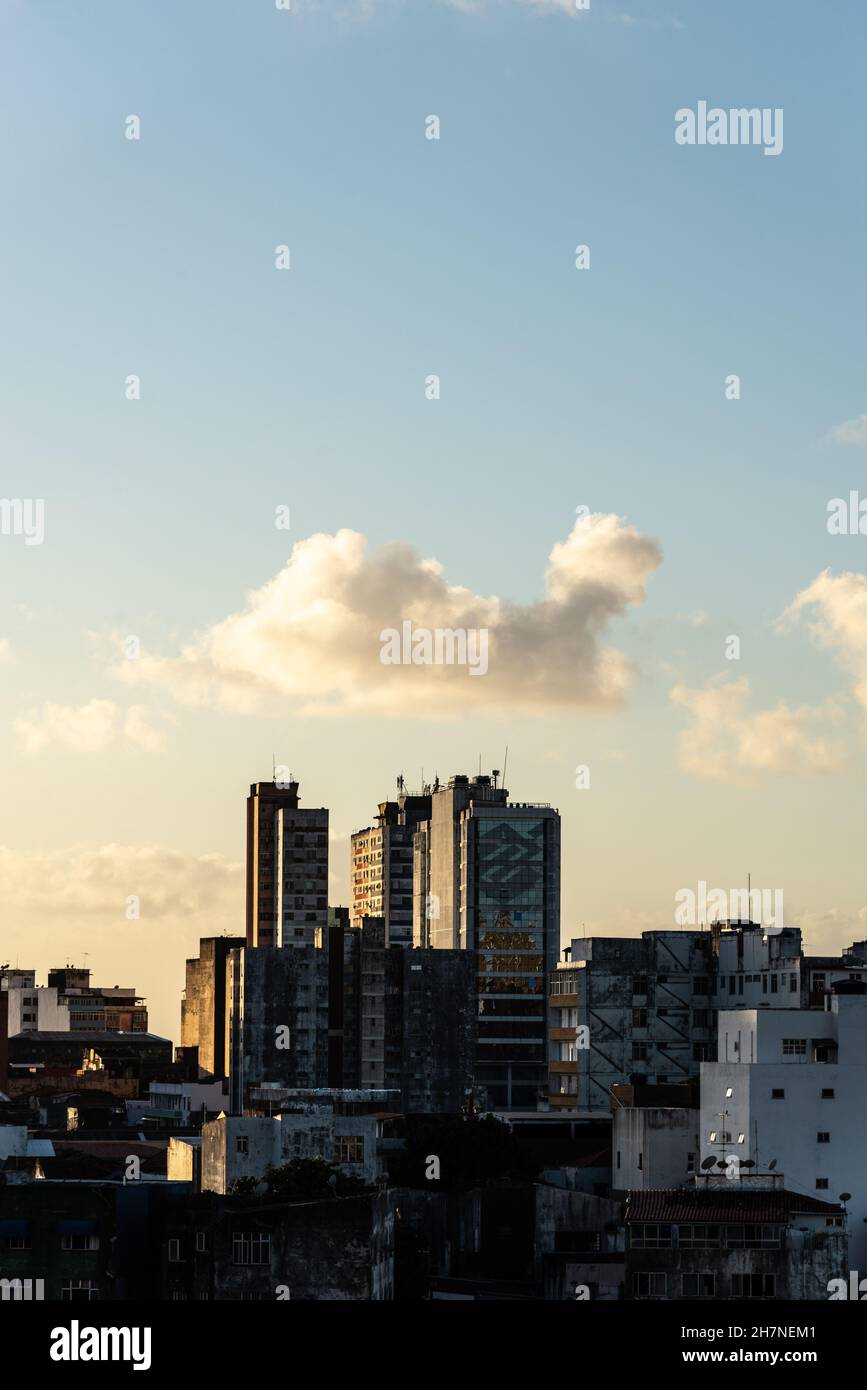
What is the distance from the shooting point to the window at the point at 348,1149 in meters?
116

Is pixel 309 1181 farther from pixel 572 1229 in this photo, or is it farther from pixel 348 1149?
pixel 572 1229

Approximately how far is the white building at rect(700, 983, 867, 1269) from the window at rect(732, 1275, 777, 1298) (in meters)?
22.6

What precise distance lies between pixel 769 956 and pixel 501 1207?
60.5 meters

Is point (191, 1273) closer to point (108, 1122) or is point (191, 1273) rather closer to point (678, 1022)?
point (108, 1122)

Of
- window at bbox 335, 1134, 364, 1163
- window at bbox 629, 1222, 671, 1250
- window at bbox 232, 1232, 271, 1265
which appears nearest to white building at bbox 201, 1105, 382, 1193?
window at bbox 335, 1134, 364, 1163

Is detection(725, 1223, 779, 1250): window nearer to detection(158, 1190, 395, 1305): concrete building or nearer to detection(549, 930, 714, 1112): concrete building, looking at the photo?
detection(158, 1190, 395, 1305): concrete building

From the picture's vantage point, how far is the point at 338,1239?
3538 inches

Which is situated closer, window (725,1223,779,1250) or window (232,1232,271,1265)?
window (232,1232,271,1265)

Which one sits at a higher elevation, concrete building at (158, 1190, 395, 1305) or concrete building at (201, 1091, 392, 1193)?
concrete building at (201, 1091, 392, 1193)

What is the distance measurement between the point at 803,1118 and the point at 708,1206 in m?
24.0

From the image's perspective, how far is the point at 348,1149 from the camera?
117 m

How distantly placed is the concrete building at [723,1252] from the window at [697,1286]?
38 millimetres

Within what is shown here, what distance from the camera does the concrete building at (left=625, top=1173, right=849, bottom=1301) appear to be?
9462 cm

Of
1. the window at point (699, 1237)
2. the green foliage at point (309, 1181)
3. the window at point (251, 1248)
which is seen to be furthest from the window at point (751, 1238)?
the green foliage at point (309, 1181)
